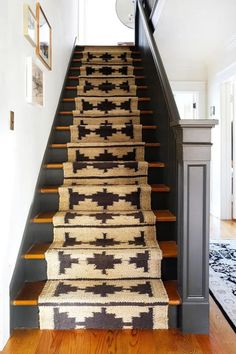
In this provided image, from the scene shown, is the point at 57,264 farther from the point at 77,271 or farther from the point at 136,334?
the point at 136,334

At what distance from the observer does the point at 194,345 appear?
1776 mm

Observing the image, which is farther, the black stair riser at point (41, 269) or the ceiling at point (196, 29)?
the ceiling at point (196, 29)

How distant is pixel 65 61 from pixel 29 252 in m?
2.58

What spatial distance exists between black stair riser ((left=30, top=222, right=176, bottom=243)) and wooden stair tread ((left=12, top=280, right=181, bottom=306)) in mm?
312

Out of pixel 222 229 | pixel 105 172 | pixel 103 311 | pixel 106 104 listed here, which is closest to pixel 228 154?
pixel 222 229

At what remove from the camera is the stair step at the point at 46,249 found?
2111mm

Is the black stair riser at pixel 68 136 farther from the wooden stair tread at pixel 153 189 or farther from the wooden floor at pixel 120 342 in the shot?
the wooden floor at pixel 120 342

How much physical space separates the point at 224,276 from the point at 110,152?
1.38 m

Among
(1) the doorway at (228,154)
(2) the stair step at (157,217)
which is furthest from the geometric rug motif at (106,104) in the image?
(1) the doorway at (228,154)

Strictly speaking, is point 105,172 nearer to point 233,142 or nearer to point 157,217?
point 157,217

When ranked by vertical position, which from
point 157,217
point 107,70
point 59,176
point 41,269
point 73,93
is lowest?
point 41,269

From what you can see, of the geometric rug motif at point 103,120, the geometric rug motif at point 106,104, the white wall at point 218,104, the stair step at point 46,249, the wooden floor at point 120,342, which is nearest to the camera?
the wooden floor at point 120,342

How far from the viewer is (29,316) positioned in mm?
1936

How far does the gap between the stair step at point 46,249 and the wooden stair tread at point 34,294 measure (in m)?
0.17
